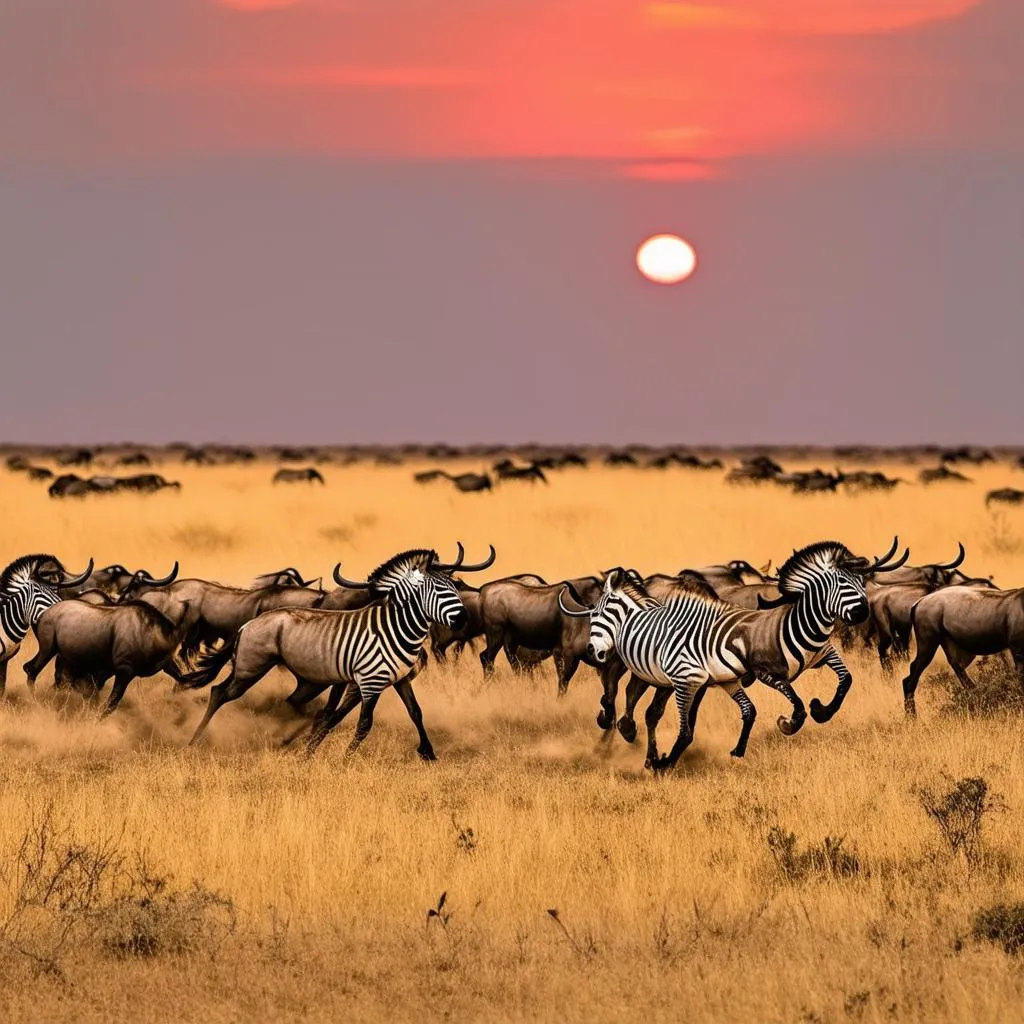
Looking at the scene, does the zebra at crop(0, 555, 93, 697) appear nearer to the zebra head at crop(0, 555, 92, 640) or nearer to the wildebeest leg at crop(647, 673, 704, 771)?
the zebra head at crop(0, 555, 92, 640)

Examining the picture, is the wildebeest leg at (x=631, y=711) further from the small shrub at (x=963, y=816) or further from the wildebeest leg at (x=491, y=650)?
the wildebeest leg at (x=491, y=650)

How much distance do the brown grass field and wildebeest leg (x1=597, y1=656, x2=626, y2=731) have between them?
0.88 ft

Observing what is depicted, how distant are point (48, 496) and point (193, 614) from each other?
27506 mm

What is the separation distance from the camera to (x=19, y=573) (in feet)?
55.0

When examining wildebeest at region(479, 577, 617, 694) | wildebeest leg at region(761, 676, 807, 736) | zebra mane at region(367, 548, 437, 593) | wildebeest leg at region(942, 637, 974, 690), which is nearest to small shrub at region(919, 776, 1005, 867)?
wildebeest leg at region(761, 676, 807, 736)

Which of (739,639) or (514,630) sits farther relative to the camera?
(514,630)

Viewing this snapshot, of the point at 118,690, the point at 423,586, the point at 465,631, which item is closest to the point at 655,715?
the point at 423,586

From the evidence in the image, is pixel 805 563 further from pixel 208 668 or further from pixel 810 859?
pixel 208 668

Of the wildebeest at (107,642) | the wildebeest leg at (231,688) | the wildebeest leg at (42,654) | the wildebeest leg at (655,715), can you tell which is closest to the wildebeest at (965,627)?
the wildebeest leg at (655,715)

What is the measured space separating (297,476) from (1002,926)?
50253 millimetres

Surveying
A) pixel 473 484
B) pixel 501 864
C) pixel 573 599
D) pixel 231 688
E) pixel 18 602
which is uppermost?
pixel 473 484

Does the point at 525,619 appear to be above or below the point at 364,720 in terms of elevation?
above

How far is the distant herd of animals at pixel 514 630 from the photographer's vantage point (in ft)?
45.0

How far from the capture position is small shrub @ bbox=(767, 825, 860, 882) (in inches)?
422
